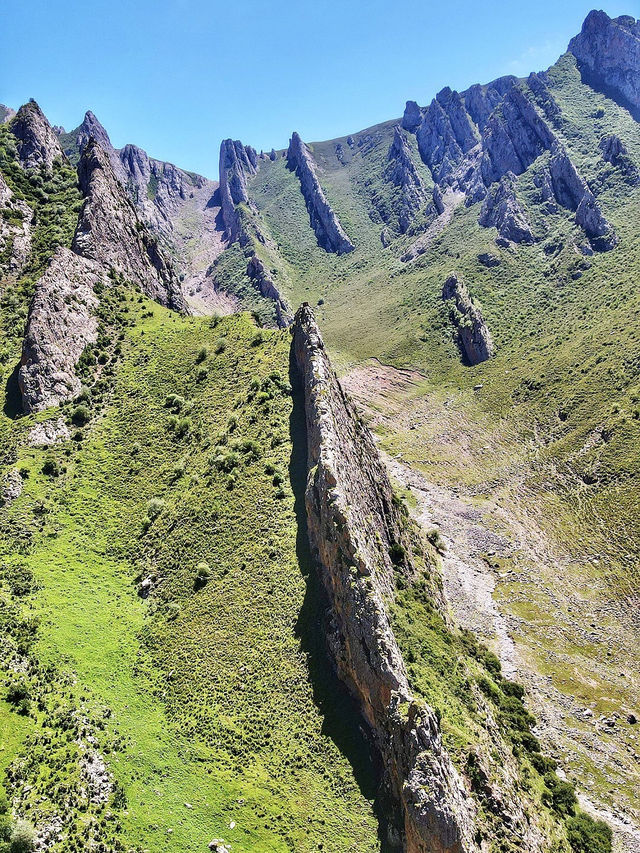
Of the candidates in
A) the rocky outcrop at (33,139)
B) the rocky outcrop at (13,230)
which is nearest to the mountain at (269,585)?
the rocky outcrop at (13,230)

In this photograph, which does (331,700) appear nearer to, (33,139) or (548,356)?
(548,356)

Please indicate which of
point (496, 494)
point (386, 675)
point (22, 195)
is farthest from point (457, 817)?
point (22, 195)

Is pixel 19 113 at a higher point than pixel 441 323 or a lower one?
higher

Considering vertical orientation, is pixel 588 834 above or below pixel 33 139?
below

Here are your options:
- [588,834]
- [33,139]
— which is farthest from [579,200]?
[588,834]

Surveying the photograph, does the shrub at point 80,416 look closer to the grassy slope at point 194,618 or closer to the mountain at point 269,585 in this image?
the mountain at point 269,585

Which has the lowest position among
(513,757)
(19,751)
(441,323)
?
(513,757)

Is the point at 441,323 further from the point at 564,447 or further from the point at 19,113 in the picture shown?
the point at 19,113
